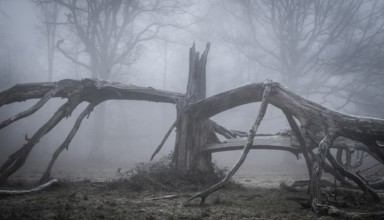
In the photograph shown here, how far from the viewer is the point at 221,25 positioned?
21.2 metres

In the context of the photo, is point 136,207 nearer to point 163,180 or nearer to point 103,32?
point 163,180

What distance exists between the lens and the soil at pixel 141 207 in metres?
3.11

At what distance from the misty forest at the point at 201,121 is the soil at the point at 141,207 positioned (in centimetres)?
2

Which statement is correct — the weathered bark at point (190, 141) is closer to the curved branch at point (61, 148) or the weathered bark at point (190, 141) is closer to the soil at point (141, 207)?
the soil at point (141, 207)

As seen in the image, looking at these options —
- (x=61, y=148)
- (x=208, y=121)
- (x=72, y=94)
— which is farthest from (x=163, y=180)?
(x=72, y=94)

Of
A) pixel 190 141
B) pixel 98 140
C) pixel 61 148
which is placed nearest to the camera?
pixel 61 148

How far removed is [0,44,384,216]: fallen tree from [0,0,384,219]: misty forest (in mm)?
25

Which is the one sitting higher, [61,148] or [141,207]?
[61,148]

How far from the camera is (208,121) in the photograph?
6668mm

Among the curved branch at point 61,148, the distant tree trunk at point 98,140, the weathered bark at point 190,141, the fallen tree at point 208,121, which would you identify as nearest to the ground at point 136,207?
the fallen tree at point 208,121

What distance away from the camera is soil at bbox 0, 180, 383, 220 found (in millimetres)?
3111

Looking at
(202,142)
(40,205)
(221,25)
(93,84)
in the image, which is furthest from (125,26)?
(40,205)

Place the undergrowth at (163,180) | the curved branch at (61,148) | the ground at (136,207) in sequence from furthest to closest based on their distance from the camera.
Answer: the curved branch at (61,148), the undergrowth at (163,180), the ground at (136,207)

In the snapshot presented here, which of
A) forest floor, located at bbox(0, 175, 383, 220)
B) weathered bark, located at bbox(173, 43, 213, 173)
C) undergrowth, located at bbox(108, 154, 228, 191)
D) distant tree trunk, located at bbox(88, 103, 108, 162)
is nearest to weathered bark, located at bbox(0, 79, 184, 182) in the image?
weathered bark, located at bbox(173, 43, 213, 173)
